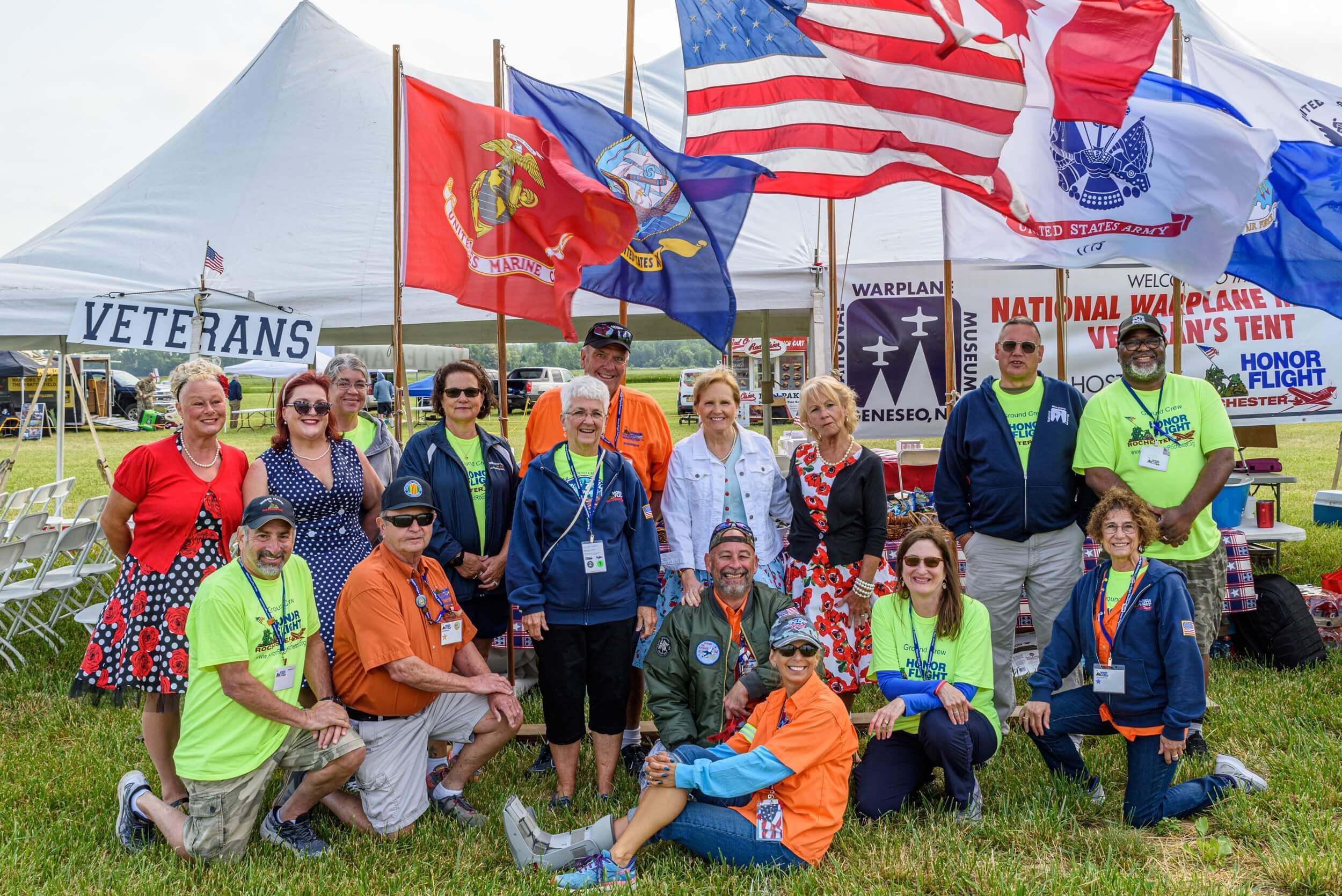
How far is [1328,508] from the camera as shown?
31.9ft

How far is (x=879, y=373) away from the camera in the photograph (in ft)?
22.4

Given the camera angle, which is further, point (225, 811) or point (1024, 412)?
point (1024, 412)

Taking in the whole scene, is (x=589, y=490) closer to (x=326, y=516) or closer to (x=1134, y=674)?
(x=326, y=516)

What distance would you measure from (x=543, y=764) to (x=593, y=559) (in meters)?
1.17

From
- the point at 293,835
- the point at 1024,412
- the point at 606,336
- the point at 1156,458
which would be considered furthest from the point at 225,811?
the point at 1156,458

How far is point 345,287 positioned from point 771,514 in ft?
12.6

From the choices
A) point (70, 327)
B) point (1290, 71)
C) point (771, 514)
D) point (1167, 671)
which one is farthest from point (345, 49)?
point (1167, 671)

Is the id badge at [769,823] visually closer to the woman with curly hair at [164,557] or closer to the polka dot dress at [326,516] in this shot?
the polka dot dress at [326,516]

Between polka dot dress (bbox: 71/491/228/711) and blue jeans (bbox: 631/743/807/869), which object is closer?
blue jeans (bbox: 631/743/807/869)

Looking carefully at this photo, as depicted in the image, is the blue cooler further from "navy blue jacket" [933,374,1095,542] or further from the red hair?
the red hair

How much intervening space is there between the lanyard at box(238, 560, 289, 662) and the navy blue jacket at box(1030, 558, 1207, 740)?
2.97 meters

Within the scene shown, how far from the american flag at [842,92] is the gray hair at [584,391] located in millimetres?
1917

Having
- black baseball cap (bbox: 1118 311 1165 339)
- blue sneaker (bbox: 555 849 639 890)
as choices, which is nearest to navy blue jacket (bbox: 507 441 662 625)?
blue sneaker (bbox: 555 849 639 890)

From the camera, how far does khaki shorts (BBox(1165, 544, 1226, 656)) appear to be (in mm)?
4297
